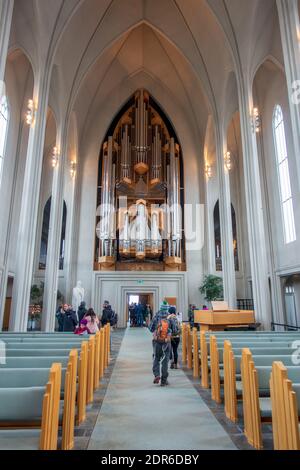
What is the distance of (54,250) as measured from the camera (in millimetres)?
11789

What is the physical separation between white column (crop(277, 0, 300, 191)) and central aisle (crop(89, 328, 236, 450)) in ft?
18.6

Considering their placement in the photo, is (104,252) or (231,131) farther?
(231,131)

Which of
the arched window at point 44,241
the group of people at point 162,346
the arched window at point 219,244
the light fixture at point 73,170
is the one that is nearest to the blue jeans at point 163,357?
the group of people at point 162,346

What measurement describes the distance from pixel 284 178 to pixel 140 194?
26.6 feet

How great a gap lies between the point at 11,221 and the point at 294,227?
11.1m

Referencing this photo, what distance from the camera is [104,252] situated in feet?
52.9

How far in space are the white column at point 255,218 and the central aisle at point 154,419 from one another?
5.12 meters

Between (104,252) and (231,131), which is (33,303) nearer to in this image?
(104,252)

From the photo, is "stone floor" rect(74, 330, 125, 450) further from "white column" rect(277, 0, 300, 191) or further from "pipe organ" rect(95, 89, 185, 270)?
"pipe organ" rect(95, 89, 185, 270)

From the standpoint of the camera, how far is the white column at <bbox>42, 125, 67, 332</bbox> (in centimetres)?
1088

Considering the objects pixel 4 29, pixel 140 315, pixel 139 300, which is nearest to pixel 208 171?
pixel 140 315

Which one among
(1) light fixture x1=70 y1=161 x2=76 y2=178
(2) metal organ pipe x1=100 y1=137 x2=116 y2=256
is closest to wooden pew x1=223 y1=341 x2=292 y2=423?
(2) metal organ pipe x1=100 y1=137 x2=116 y2=256

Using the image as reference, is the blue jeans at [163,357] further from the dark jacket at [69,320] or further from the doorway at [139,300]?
the doorway at [139,300]
